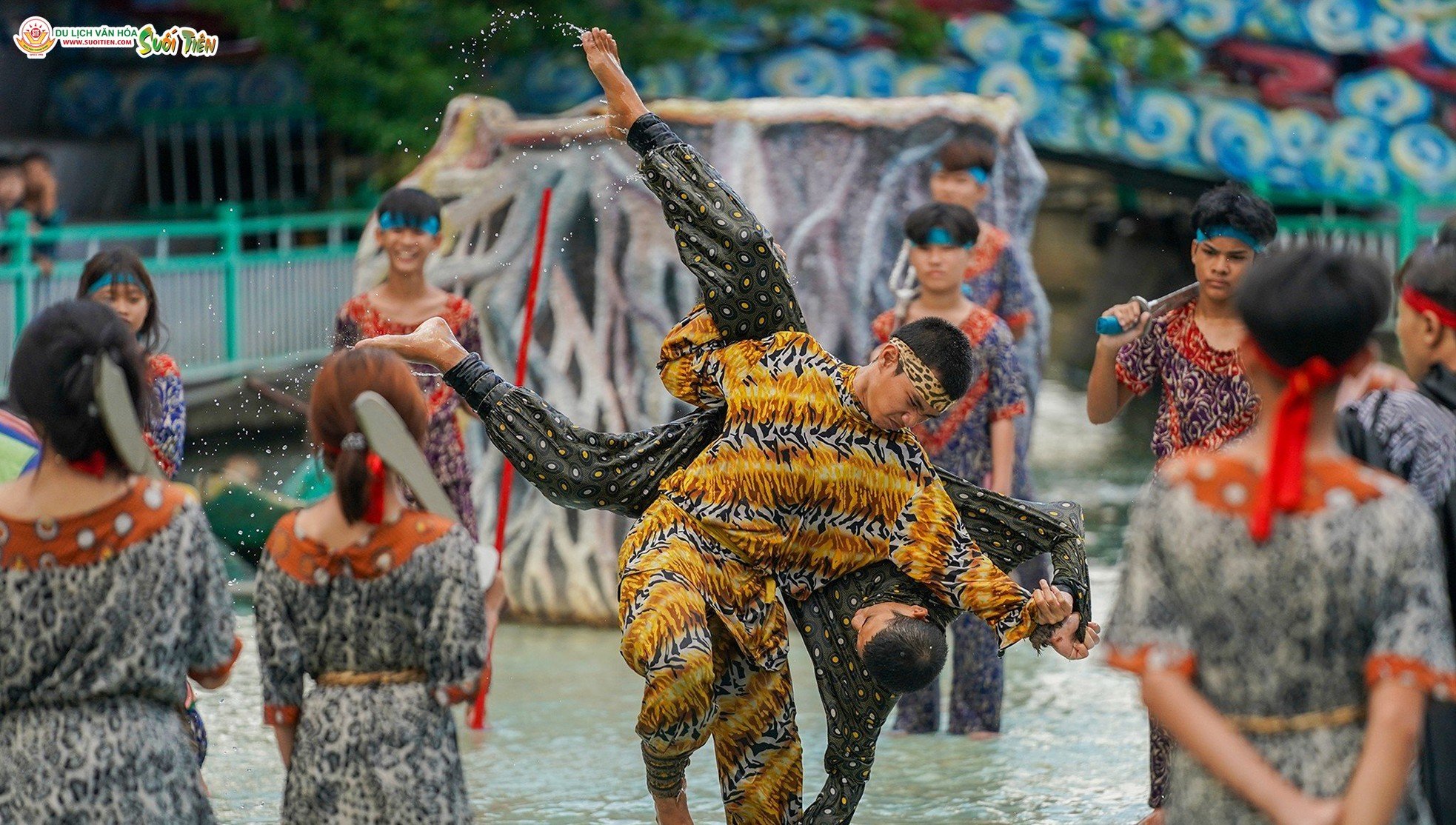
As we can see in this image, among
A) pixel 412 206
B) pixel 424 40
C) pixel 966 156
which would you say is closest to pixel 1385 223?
pixel 424 40

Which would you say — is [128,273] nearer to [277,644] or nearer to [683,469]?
[683,469]

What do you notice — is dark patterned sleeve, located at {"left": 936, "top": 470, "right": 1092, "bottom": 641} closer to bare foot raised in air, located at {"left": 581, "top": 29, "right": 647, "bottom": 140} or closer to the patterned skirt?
bare foot raised in air, located at {"left": 581, "top": 29, "right": 647, "bottom": 140}

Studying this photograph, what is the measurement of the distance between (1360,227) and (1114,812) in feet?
39.0

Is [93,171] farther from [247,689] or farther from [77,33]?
[247,689]

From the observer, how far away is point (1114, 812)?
5453mm

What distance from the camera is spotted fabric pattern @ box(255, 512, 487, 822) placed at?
3344mm

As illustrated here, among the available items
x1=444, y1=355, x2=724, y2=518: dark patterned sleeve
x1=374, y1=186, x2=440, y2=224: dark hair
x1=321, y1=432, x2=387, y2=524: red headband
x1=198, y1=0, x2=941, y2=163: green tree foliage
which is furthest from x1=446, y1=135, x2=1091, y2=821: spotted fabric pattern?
x1=198, y1=0, x2=941, y2=163: green tree foliage

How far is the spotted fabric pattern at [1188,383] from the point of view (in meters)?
5.11

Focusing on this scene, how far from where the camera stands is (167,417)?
17.5 feet

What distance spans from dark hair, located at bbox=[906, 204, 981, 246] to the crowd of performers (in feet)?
3.68

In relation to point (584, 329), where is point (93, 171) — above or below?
above

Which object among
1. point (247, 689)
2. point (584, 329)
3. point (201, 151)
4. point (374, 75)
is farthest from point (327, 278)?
point (247, 689)

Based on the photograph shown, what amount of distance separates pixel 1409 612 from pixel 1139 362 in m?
2.57

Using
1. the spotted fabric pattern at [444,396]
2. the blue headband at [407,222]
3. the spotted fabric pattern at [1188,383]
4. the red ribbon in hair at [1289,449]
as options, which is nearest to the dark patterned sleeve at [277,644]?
the red ribbon in hair at [1289,449]
